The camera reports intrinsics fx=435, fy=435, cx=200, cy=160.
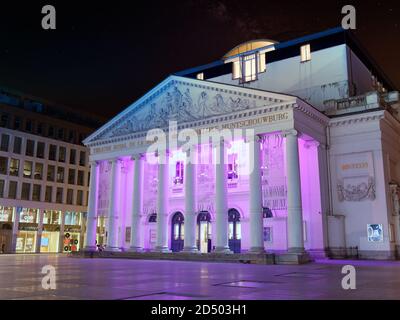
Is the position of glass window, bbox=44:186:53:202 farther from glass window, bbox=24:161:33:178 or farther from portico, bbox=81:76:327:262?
portico, bbox=81:76:327:262

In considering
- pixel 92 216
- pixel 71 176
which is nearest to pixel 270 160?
pixel 92 216

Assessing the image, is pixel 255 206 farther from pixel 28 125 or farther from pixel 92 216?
pixel 28 125

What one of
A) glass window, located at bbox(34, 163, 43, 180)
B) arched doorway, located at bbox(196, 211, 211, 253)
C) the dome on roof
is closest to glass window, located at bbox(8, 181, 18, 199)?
glass window, located at bbox(34, 163, 43, 180)

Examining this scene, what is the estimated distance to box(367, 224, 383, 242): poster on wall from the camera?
1326 inches

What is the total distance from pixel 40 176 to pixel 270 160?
39.4m

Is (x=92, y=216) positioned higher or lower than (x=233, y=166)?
lower

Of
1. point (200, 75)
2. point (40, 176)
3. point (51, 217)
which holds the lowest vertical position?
point (51, 217)

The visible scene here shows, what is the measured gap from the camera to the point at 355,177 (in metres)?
35.4

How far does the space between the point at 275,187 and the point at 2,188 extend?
3878cm

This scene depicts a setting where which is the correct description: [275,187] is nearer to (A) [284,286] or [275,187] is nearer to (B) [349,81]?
(B) [349,81]

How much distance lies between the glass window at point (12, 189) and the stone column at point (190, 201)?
3327 cm

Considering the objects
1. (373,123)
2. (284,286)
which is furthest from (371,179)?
(284,286)

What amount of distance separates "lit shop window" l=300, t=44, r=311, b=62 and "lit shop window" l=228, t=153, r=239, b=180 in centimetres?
1200

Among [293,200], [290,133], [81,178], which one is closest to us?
[293,200]
